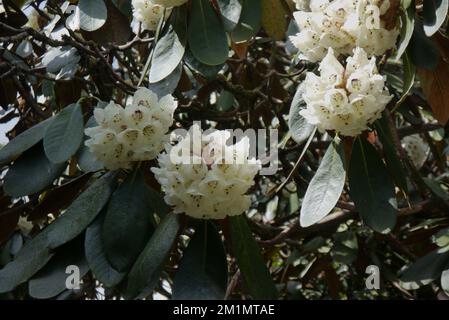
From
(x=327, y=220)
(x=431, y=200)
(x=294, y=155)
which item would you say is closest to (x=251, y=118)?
(x=294, y=155)

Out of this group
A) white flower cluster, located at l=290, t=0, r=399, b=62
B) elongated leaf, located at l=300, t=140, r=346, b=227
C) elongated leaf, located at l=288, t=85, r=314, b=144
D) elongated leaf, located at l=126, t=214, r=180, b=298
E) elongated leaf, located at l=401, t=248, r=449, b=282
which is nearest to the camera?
elongated leaf, located at l=126, t=214, r=180, b=298

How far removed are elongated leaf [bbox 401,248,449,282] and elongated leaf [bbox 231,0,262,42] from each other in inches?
35.8

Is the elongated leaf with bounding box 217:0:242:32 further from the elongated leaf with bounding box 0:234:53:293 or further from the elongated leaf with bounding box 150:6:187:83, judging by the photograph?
the elongated leaf with bounding box 0:234:53:293

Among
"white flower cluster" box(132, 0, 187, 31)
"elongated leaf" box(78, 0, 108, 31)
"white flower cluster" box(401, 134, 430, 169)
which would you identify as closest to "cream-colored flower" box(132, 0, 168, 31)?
"white flower cluster" box(132, 0, 187, 31)

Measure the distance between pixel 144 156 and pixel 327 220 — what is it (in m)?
1.19

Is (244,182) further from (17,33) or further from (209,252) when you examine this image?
(17,33)

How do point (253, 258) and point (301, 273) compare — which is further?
point (301, 273)

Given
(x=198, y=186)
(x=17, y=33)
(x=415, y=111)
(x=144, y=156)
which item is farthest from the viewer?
(x=415, y=111)

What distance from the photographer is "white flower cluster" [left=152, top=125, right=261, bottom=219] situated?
1.35m

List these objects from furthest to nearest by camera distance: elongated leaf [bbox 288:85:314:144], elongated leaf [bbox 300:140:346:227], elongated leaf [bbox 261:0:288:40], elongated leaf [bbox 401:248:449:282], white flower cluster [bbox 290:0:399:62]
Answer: elongated leaf [bbox 401:248:449:282] → elongated leaf [bbox 261:0:288:40] → elongated leaf [bbox 288:85:314:144] → white flower cluster [bbox 290:0:399:62] → elongated leaf [bbox 300:140:346:227]

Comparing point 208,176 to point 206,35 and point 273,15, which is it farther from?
point 273,15

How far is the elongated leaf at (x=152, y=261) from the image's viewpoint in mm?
1306

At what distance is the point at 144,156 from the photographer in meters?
1.50

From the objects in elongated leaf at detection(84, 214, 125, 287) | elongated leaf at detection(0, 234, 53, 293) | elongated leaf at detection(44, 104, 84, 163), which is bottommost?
elongated leaf at detection(0, 234, 53, 293)
